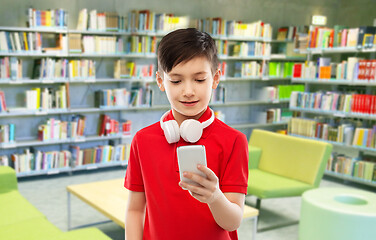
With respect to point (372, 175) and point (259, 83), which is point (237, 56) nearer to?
point (259, 83)

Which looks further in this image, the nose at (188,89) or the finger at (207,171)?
the nose at (188,89)

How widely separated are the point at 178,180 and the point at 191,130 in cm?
11

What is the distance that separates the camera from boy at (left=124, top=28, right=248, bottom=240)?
0.80 m

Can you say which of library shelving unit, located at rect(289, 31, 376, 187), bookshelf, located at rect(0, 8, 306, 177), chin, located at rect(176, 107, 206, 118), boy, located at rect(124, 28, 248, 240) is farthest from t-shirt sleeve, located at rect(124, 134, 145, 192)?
library shelving unit, located at rect(289, 31, 376, 187)

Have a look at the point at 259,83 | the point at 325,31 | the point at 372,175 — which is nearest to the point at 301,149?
the point at 372,175

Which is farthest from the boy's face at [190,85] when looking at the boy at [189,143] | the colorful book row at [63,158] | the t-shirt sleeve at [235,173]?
the colorful book row at [63,158]

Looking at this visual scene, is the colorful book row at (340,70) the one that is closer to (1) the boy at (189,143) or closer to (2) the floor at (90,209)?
(2) the floor at (90,209)

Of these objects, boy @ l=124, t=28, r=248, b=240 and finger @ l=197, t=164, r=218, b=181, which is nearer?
finger @ l=197, t=164, r=218, b=181

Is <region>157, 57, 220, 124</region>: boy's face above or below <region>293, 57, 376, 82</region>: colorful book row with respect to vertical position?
below

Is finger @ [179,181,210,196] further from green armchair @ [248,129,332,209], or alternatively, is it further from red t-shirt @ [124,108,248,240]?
green armchair @ [248,129,332,209]

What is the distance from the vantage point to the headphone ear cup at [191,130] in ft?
2.56

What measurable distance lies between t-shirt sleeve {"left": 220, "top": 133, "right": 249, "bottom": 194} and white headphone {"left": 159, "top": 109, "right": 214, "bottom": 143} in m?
0.08

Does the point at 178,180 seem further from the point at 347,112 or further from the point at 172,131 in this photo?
the point at 347,112

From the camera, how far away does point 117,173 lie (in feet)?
17.2
